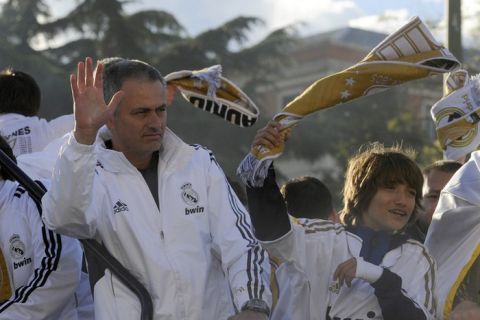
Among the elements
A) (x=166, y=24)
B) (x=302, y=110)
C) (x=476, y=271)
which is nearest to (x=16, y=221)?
(x=302, y=110)

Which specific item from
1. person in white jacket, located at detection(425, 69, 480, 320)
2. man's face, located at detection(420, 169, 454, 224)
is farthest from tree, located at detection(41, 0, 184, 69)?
person in white jacket, located at detection(425, 69, 480, 320)

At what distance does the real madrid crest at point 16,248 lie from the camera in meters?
4.79

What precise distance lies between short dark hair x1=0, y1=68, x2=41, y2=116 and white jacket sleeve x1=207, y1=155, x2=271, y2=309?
1927mm

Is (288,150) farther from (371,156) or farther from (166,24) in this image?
(371,156)

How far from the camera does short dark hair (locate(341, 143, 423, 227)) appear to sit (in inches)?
208

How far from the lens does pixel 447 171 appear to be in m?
6.83

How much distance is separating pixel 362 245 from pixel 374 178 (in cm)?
36

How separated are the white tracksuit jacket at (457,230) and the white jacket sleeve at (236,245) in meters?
1.19

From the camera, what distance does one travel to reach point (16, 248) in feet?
15.7

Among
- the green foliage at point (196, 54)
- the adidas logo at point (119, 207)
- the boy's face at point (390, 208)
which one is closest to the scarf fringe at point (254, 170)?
the adidas logo at point (119, 207)

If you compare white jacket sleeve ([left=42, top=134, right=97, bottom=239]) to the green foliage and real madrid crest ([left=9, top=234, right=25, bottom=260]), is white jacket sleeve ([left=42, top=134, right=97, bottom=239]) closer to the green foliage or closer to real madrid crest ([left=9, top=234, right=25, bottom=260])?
real madrid crest ([left=9, top=234, right=25, bottom=260])

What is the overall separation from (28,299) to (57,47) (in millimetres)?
25494

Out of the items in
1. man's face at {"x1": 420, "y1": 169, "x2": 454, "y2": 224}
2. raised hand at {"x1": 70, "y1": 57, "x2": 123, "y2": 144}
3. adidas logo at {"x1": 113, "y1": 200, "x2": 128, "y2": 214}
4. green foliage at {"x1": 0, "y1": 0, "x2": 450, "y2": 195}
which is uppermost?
raised hand at {"x1": 70, "y1": 57, "x2": 123, "y2": 144}

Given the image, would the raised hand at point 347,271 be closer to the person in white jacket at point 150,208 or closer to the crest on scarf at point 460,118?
the person in white jacket at point 150,208
